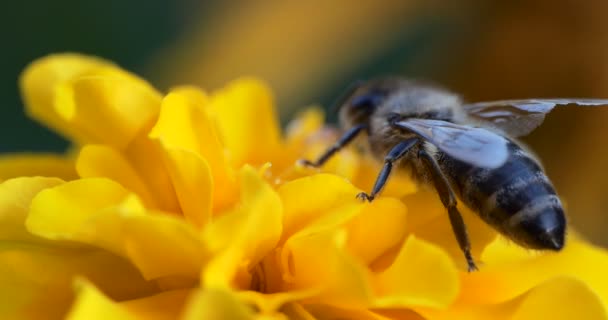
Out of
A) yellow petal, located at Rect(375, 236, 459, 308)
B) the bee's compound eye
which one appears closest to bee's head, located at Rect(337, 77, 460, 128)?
the bee's compound eye

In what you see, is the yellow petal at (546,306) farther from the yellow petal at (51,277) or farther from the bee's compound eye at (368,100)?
the bee's compound eye at (368,100)

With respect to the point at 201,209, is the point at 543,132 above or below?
below

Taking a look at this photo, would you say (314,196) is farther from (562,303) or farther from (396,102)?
(396,102)

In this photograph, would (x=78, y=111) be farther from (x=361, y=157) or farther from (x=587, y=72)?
(x=587, y=72)

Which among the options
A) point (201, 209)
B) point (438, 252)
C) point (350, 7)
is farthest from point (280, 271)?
point (350, 7)

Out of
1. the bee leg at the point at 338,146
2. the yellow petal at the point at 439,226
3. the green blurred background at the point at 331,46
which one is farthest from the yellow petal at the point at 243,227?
the green blurred background at the point at 331,46

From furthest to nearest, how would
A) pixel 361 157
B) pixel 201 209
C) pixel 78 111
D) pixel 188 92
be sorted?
pixel 361 157
pixel 188 92
pixel 78 111
pixel 201 209

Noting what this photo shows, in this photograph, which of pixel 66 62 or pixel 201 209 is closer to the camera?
pixel 201 209

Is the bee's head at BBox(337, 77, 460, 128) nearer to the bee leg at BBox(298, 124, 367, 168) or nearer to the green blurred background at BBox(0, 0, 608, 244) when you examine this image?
the bee leg at BBox(298, 124, 367, 168)
